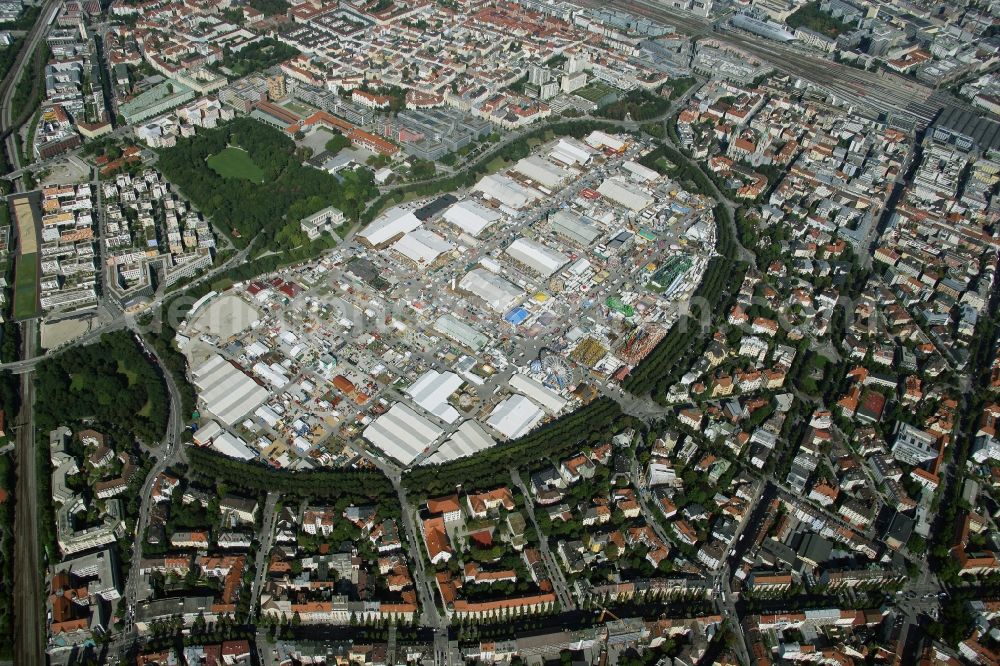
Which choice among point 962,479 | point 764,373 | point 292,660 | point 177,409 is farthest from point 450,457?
point 962,479

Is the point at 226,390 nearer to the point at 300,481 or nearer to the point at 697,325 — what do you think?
the point at 300,481

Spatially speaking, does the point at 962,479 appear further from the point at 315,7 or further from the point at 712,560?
the point at 315,7

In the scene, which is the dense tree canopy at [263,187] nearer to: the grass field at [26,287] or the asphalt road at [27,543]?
the grass field at [26,287]

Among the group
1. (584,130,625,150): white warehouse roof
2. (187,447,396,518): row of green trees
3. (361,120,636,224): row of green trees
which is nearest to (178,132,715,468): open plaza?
(187,447,396,518): row of green trees

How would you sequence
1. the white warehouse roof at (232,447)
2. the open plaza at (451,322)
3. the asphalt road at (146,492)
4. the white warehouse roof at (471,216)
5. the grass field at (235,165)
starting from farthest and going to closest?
1. the grass field at (235,165)
2. the white warehouse roof at (471,216)
3. the open plaza at (451,322)
4. the white warehouse roof at (232,447)
5. the asphalt road at (146,492)

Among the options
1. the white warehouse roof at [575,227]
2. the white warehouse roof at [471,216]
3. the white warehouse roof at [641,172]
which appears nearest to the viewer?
the white warehouse roof at [575,227]

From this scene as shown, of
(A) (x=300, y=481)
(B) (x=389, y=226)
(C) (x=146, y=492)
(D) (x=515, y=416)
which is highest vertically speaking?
(B) (x=389, y=226)

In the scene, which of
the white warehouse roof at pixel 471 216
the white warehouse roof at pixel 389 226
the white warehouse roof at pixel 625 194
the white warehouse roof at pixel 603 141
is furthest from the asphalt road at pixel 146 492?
the white warehouse roof at pixel 603 141

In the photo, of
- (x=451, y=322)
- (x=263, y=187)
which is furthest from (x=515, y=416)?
(x=263, y=187)
